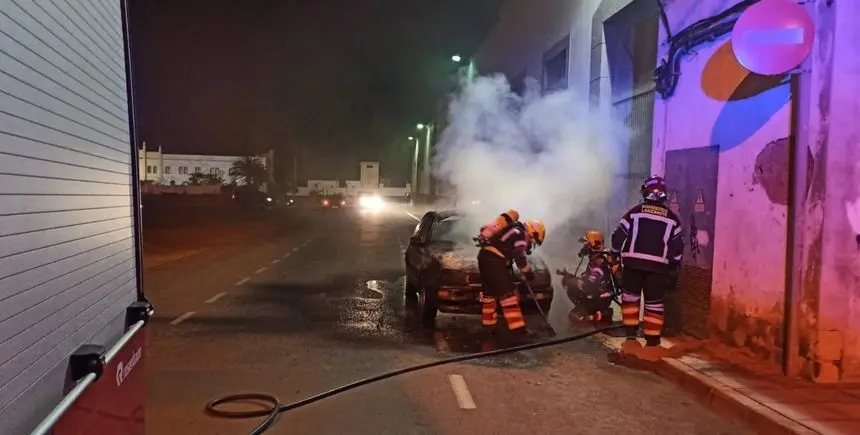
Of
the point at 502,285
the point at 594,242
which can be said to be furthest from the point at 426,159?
the point at 502,285

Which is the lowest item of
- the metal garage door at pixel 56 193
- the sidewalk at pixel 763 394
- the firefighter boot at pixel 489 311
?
the sidewalk at pixel 763 394

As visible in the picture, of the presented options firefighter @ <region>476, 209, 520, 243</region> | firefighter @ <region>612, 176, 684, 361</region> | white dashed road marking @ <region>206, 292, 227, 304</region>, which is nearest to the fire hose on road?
firefighter @ <region>476, 209, 520, 243</region>

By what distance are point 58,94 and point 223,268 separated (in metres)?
14.4

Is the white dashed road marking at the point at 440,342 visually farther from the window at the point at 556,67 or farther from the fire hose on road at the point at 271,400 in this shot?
the window at the point at 556,67

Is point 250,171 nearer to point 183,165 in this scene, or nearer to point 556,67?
point 183,165

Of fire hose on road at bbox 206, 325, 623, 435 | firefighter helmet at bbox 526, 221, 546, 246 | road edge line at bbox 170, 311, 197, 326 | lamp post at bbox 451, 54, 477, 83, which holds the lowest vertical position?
road edge line at bbox 170, 311, 197, 326

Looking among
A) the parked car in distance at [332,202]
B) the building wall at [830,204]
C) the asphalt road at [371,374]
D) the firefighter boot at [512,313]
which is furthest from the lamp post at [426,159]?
the building wall at [830,204]

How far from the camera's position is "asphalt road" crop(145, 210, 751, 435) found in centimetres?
521

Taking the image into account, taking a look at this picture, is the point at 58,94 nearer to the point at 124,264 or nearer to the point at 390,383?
the point at 124,264

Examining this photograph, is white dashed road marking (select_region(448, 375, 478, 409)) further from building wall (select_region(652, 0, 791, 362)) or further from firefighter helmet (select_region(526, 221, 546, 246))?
→ building wall (select_region(652, 0, 791, 362))

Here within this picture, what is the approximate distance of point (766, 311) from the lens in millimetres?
6695

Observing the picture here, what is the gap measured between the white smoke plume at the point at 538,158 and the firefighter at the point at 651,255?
5.06m

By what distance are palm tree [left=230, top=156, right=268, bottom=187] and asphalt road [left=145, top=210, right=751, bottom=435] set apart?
79.9 meters

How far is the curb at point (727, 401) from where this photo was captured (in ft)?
16.3
